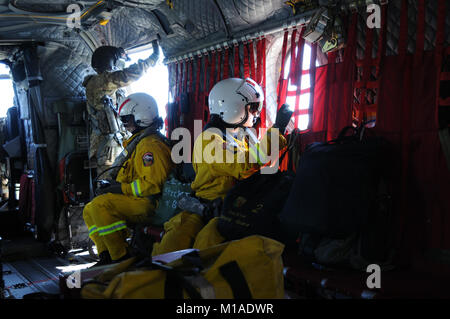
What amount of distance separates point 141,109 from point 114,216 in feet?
A: 3.67

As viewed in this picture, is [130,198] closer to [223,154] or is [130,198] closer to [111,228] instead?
[111,228]

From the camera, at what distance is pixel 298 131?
3.20 metres

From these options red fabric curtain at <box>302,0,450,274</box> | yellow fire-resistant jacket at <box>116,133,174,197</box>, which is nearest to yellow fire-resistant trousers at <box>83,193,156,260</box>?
yellow fire-resistant jacket at <box>116,133,174,197</box>

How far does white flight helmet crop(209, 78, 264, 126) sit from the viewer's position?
3.33 meters

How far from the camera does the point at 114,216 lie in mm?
3822

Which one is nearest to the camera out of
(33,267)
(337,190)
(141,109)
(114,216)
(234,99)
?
(337,190)

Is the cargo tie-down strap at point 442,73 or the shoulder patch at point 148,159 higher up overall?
the cargo tie-down strap at point 442,73

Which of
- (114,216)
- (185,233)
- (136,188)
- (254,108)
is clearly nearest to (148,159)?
(136,188)

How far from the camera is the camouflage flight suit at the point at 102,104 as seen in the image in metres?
5.22

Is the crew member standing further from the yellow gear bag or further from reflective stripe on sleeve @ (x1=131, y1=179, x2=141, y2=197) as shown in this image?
the yellow gear bag

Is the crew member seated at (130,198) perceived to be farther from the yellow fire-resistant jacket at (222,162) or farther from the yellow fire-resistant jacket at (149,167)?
the yellow fire-resistant jacket at (222,162)

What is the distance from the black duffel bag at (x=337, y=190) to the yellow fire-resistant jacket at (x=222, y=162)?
0.66 m

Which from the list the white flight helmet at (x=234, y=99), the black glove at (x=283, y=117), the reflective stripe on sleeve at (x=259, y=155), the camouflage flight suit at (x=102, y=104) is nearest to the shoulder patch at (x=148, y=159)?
the white flight helmet at (x=234, y=99)
